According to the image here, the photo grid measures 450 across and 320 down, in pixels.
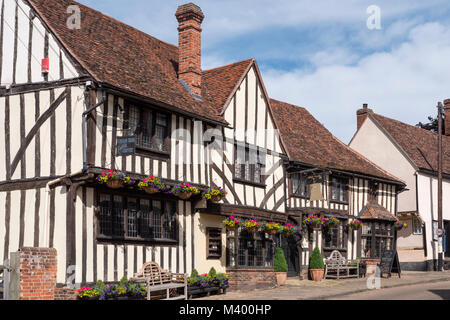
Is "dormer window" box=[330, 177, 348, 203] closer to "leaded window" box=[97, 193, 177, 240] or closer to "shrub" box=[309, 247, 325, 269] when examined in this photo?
"shrub" box=[309, 247, 325, 269]

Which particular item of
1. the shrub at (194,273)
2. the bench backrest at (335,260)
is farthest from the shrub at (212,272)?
the bench backrest at (335,260)

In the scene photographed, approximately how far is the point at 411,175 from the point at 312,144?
756 centimetres

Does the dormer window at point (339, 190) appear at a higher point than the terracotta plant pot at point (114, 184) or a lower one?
higher

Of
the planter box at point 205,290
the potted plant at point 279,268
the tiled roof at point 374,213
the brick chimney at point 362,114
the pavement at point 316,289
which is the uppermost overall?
the brick chimney at point 362,114

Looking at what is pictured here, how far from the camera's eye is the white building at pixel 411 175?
106 feet

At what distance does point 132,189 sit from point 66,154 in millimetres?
1981

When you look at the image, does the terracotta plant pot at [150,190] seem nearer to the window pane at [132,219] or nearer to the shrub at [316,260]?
the window pane at [132,219]

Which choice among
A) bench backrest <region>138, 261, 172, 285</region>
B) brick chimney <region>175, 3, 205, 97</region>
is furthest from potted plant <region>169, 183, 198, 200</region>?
brick chimney <region>175, 3, 205, 97</region>

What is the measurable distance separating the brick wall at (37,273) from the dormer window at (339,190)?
15.0m

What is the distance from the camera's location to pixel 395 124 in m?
35.7

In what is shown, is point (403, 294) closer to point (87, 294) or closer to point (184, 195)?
point (184, 195)

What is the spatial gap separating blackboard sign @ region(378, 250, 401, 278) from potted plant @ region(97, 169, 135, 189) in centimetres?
1406

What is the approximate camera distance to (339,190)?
91.3 ft
